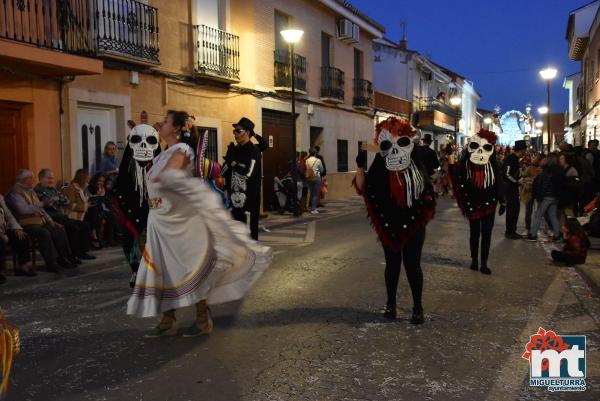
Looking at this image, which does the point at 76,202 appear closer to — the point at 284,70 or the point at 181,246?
the point at 181,246

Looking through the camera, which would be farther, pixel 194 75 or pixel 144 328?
pixel 194 75

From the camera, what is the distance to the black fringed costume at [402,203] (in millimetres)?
5266

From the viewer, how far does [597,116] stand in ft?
68.6

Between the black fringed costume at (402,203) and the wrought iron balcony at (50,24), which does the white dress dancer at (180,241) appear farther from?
the wrought iron balcony at (50,24)

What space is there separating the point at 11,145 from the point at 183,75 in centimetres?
484

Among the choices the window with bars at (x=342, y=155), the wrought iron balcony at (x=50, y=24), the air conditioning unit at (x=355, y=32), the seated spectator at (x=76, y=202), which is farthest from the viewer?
the window with bars at (x=342, y=155)

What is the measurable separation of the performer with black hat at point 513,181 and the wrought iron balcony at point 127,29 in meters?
7.42

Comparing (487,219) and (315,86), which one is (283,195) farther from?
(487,219)

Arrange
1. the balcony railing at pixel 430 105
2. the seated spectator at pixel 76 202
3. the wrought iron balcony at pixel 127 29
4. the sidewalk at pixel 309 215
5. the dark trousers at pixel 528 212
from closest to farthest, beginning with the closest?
the seated spectator at pixel 76 202 < the dark trousers at pixel 528 212 < the wrought iron balcony at pixel 127 29 < the sidewalk at pixel 309 215 < the balcony railing at pixel 430 105

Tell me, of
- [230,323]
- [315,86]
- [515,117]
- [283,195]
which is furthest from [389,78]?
[230,323]

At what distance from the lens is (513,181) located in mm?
10594

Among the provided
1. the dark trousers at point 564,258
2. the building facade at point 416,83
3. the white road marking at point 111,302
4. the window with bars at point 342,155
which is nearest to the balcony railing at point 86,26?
the white road marking at point 111,302

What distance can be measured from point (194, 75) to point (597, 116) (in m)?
14.4

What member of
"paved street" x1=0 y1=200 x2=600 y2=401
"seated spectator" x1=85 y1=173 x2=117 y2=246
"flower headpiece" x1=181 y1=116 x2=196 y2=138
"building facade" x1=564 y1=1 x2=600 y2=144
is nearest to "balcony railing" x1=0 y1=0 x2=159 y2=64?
"seated spectator" x1=85 y1=173 x2=117 y2=246
